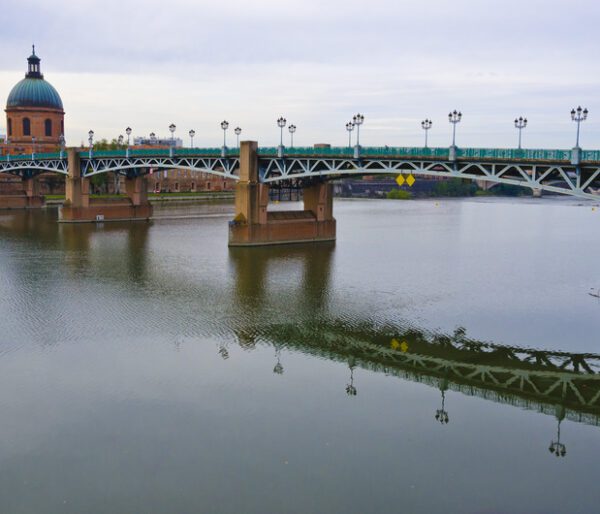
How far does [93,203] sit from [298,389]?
69.1 m

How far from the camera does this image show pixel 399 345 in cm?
2839

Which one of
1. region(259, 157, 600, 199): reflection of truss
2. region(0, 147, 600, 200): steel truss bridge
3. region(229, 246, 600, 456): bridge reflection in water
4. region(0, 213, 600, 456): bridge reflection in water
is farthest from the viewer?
region(0, 147, 600, 200): steel truss bridge

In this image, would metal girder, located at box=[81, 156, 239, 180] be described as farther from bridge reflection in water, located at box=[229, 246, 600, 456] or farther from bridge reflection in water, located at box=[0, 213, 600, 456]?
bridge reflection in water, located at box=[229, 246, 600, 456]

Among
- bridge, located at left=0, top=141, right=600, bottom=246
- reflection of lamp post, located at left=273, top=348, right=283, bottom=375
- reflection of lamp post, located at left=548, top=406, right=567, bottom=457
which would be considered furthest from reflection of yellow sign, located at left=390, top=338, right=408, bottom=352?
bridge, located at left=0, top=141, right=600, bottom=246

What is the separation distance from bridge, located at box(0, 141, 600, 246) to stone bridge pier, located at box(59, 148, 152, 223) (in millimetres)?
123

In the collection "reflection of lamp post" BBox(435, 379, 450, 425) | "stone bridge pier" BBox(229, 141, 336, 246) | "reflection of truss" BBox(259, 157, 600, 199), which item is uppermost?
"reflection of truss" BBox(259, 157, 600, 199)

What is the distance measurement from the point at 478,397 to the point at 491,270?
26.4 metres

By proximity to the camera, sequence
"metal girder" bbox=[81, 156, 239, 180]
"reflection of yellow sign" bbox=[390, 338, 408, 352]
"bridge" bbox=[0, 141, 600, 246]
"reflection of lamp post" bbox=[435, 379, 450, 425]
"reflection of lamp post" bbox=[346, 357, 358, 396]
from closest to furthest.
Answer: "reflection of lamp post" bbox=[435, 379, 450, 425], "reflection of lamp post" bbox=[346, 357, 358, 396], "reflection of yellow sign" bbox=[390, 338, 408, 352], "bridge" bbox=[0, 141, 600, 246], "metal girder" bbox=[81, 156, 239, 180]

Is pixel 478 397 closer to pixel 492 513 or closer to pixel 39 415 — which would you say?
pixel 492 513

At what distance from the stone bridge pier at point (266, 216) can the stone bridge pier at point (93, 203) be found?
29.5 m

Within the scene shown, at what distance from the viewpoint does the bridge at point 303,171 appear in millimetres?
42219

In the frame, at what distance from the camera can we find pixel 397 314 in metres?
33.7

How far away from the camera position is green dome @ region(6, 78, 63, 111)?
124 metres

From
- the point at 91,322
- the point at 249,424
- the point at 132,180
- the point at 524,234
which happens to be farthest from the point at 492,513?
the point at 132,180
